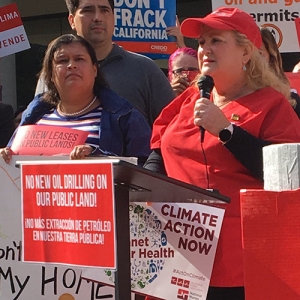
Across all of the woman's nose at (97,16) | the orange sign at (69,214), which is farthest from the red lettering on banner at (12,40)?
the orange sign at (69,214)

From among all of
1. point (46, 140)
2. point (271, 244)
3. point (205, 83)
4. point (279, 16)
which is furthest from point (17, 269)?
point (279, 16)

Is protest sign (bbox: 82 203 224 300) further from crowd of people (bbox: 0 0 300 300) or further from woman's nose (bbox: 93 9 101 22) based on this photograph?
woman's nose (bbox: 93 9 101 22)

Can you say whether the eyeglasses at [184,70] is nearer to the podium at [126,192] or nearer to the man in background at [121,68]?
the man in background at [121,68]

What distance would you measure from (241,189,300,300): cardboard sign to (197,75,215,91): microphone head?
2.51 feet

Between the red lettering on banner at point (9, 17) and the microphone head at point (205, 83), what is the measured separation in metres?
4.30

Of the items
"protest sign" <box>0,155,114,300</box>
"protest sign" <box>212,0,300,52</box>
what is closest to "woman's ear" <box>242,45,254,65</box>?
"protest sign" <box>0,155,114,300</box>

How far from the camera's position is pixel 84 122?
343 cm

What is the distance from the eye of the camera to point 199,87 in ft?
9.11

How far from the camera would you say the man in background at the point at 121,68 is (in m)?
3.97

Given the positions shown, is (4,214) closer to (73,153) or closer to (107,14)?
(73,153)

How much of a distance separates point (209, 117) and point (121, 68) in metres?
1.49

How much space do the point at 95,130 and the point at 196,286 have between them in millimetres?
945

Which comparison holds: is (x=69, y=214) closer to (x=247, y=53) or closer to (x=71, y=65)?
(x=247, y=53)

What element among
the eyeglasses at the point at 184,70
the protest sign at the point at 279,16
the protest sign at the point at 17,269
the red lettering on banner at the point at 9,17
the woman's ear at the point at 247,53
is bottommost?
the protest sign at the point at 17,269
